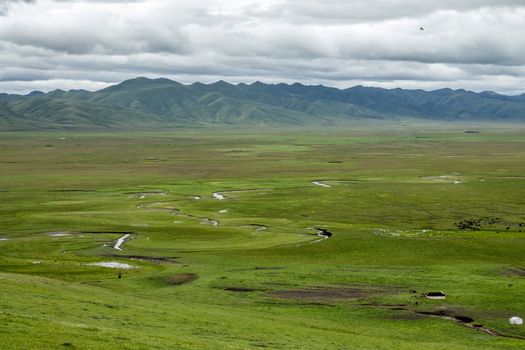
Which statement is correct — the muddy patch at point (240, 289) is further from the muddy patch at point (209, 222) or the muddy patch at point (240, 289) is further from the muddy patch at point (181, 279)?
the muddy patch at point (209, 222)

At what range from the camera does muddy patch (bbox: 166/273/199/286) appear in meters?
66.7

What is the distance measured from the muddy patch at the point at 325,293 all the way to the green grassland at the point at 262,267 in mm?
93

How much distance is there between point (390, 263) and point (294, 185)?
91.0 metres

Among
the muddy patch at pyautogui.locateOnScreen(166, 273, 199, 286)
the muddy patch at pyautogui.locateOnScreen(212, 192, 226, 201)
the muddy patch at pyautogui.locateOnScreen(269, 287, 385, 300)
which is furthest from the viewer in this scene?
the muddy patch at pyautogui.locateOnScreen(212, 192, 226, 201)

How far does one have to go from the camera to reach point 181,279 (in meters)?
68.1

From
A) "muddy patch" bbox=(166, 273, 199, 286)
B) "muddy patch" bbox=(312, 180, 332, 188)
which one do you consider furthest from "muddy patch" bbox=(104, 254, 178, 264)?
"muddy patch" bbox=(312, 180, 332, 188)

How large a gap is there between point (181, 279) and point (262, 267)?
10.3m

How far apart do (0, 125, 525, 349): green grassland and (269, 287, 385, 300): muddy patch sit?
93 millimetres

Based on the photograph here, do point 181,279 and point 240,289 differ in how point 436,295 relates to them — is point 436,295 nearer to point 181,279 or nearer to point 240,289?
point 240,289

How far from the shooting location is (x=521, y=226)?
109 m

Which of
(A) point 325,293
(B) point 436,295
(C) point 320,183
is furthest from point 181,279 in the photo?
(C) point 320,183

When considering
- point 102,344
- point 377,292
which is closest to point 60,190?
point 377,292

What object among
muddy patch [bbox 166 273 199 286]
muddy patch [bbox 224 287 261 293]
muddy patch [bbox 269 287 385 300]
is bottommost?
muddy patch [bbox 166 273 199 286]

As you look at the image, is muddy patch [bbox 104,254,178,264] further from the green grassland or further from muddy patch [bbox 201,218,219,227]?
muddy patch [bbox 201,218,219,227]
